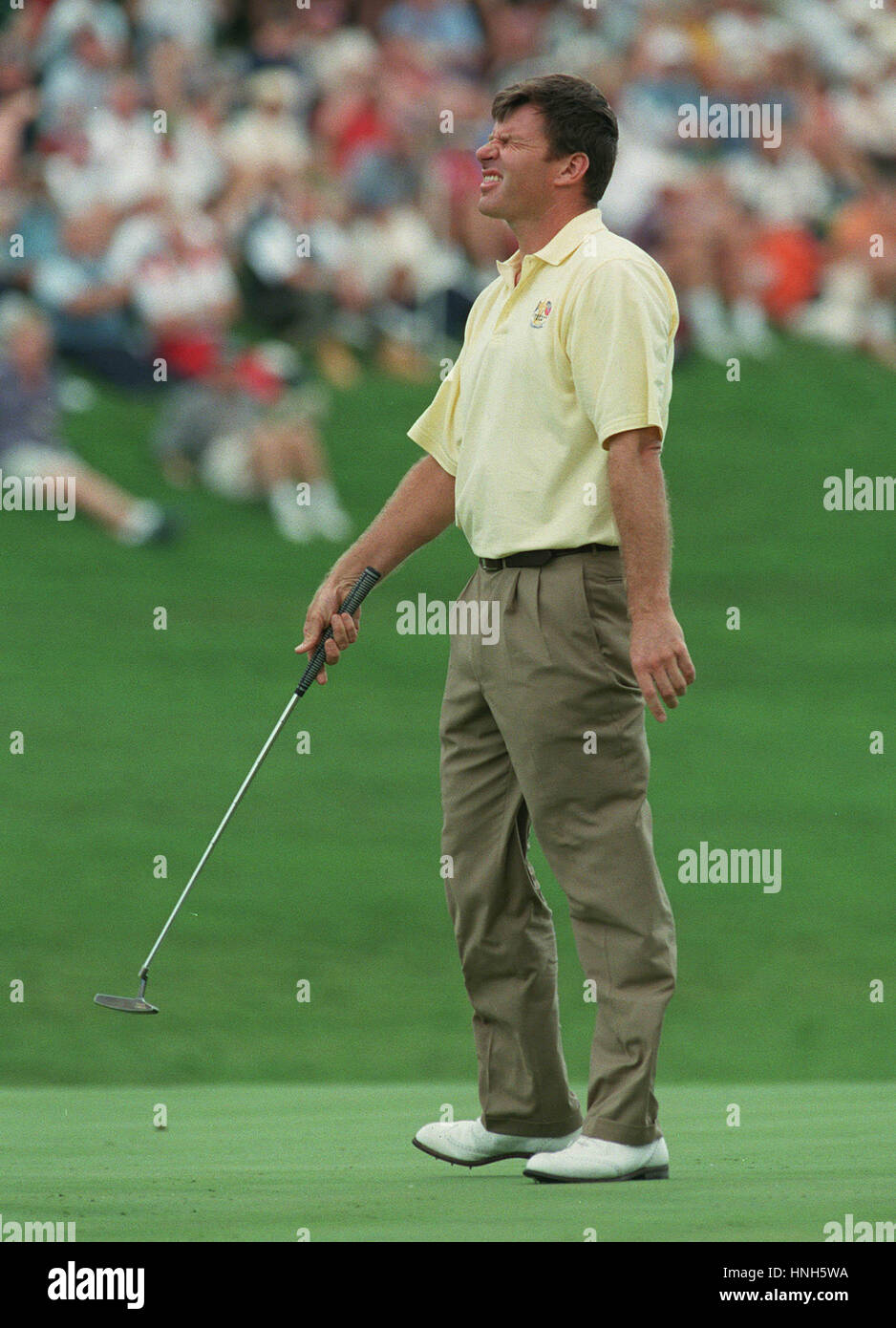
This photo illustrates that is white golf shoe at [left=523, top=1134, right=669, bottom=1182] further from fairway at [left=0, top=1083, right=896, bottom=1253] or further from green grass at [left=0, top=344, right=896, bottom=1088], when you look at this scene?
green grass at [left=0, top=344, right=896, bottom=1088]

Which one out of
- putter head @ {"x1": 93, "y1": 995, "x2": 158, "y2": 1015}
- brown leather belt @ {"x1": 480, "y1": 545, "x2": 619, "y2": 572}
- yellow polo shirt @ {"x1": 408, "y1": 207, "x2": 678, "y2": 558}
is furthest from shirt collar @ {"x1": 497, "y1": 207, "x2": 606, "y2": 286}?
putter head @ {"x1": 93, "y1": 995, "x2": 158, "y2": 1015}

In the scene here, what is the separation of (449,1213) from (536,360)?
4.14ft

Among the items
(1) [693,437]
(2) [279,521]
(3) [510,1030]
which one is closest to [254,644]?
(2) [279,521]

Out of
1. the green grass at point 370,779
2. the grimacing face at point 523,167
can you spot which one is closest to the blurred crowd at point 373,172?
the green grass at point 370,779

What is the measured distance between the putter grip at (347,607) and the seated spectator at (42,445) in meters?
5.57

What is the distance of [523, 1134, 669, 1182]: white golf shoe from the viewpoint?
327 centimetres

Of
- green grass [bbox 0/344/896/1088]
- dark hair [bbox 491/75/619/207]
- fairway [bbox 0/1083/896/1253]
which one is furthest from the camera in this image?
green grass [bbox 0/344/896/1088]

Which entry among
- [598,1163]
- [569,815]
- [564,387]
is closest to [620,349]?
[564,387]

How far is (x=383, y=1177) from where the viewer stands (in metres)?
3.38

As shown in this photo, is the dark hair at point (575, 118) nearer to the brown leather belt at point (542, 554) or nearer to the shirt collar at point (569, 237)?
the shirt collar at point (569, 237)

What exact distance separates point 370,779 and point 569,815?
176 inches

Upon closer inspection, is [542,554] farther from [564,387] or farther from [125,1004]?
[125,1004]

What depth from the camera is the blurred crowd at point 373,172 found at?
31.3 feet

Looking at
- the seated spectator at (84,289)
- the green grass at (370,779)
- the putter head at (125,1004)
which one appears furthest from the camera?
the seated spectator at (84,289)
